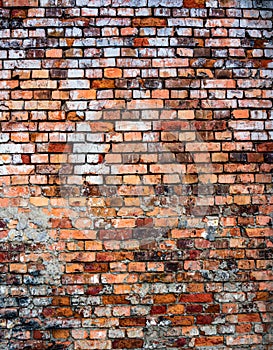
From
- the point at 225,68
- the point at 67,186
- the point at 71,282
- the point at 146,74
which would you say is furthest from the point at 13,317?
the point at 225,68

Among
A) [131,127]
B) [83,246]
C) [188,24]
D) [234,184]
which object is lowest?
[83,246]

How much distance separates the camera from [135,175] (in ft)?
8.32

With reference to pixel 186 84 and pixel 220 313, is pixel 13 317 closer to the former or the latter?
pixel 220 313

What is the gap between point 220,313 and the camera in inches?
98.6

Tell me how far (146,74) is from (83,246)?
122 cm

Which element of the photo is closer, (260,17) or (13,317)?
(13,317)

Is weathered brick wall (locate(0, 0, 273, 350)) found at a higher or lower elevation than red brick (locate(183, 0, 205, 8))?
lower

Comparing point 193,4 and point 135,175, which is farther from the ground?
point 193,4

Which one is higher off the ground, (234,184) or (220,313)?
(234,184)

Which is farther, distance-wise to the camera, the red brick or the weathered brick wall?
the red brick

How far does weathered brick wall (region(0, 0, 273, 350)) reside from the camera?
8.14 feet

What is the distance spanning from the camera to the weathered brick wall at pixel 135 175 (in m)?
2.48

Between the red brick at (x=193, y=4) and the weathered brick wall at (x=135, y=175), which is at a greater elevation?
the red brick at (x=193, y=4)

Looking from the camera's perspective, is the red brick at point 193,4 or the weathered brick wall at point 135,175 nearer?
the weathered brick wall at point 135,175
